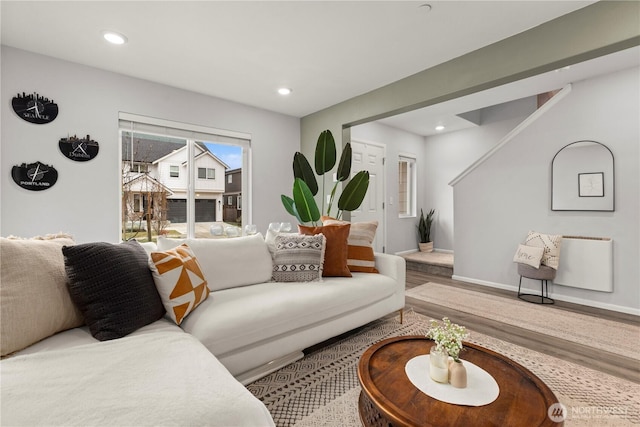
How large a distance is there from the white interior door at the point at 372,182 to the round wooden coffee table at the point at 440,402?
3557 millimetres

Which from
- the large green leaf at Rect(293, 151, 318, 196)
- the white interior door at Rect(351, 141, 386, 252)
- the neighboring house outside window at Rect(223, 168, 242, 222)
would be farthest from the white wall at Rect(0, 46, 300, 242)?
the white interior door at Rect(351, 141, 386, 252)

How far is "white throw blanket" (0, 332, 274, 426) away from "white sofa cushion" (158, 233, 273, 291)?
0.93 meters

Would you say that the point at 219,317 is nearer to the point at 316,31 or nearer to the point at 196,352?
the point at 196,352

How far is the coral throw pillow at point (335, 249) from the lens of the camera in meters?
2.53

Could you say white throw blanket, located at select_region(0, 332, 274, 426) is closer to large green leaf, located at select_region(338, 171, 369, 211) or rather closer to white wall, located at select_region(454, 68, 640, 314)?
large green leaf, located at select_region(338, 171, 369, 211)

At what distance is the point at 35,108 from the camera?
2596mm

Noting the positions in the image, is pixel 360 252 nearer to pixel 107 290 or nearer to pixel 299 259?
pixel 299 259

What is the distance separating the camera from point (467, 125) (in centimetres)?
541

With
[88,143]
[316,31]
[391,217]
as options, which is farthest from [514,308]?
[88,143]

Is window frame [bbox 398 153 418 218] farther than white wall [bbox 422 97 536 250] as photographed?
Yes

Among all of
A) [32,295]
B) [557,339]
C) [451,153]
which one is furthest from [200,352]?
[451,153]

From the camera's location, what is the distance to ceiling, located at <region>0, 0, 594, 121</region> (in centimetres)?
208

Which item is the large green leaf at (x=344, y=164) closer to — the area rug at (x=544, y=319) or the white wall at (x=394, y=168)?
the white wall at (x=394, y=168)

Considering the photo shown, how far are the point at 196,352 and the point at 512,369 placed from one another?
139cm
